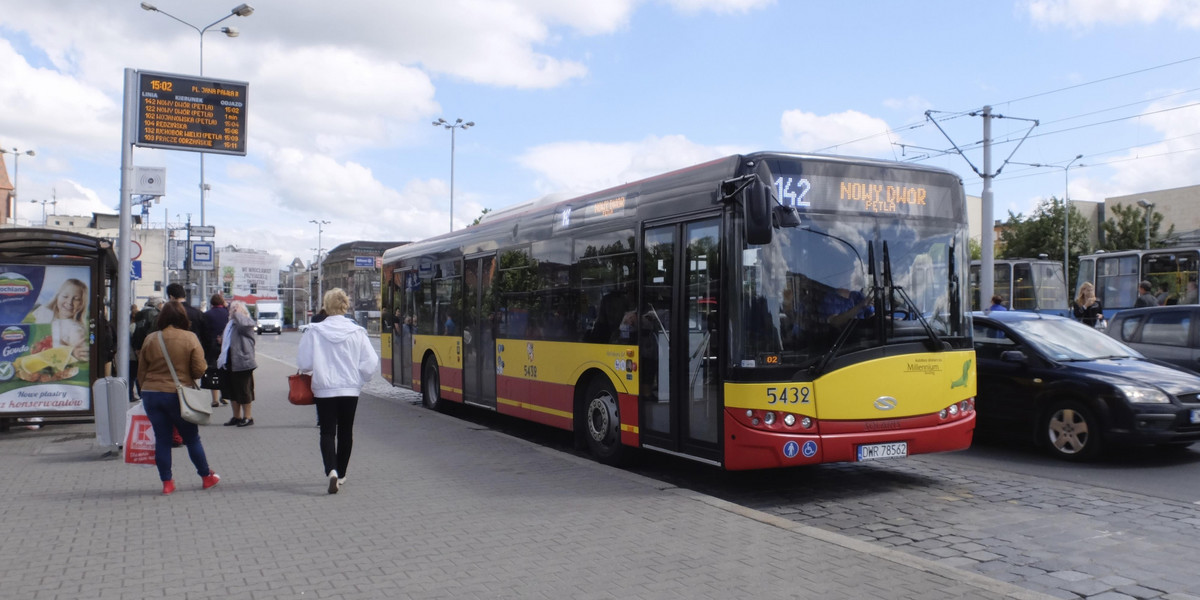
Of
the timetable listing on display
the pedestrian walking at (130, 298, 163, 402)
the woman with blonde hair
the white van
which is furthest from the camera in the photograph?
the white van

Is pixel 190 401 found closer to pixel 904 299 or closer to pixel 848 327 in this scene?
pixel 848 327

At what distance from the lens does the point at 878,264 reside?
309 inches

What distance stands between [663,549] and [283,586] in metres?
2.32

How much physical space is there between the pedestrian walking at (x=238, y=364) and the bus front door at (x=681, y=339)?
643cm

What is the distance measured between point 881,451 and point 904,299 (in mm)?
1294

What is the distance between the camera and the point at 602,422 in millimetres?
9539

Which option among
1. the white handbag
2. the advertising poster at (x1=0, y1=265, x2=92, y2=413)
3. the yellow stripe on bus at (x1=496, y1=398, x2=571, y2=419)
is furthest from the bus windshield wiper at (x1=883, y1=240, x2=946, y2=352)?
the advertising poster at (x1=0, y1=265, x2=92, y2=413)

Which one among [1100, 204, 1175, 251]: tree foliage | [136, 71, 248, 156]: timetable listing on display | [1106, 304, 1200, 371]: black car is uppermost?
[1100, 204, 1175, 251]: tree foliage

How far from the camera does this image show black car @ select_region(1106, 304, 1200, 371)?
12.3 metres

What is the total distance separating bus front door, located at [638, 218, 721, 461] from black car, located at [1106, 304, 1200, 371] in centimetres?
797

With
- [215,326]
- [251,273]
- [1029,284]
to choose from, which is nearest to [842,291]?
[215,326]

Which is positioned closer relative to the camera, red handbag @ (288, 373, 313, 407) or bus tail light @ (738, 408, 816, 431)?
bus tail light @ (738, 408, 816, 431)

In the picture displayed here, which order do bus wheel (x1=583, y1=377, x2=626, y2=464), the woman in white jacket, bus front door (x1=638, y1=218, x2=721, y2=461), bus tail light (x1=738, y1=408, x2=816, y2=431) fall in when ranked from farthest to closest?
bus wheel (x1=583, y1=377, x2=626, y2=464) < bus front door (x1=638, y1=218, x2=721, y2=461) < the woman in white jacket < bus tail light (x1=738, y1=408, x2=816, y2=431)

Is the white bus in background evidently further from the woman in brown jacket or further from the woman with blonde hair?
the woman in brown jacket
